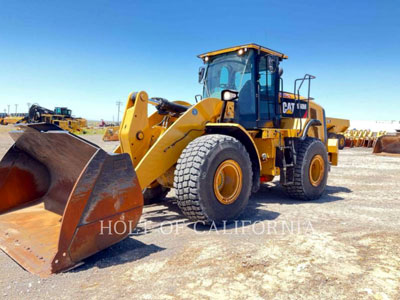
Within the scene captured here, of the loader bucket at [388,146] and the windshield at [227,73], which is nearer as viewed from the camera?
the windshield at [227,73]

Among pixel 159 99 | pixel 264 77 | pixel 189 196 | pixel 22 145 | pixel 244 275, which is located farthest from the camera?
pixel 264 77

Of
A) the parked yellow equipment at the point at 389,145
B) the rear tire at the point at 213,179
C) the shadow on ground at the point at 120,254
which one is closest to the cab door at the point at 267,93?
the rear tire at the point at 213,179

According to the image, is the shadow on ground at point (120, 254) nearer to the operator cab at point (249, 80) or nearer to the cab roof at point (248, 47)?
the operator cab at point (249, 80)

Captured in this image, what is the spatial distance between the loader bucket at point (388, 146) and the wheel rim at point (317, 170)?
1323cm

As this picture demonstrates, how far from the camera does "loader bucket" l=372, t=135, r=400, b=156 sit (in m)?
17.3

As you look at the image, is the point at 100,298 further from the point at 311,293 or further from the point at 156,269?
the point at 311,293

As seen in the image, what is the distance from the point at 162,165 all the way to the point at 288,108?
11.8ft

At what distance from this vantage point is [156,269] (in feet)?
9.77

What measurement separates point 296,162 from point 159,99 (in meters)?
2.89

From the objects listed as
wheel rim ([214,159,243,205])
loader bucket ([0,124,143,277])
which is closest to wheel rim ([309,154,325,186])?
wheel rim ([214,159,243,205])

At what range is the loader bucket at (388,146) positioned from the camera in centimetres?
1734

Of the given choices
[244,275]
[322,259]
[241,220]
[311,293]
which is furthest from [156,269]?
[241,220]

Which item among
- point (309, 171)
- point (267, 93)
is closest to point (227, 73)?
point (267, 93)

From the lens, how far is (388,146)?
57.9 ft
